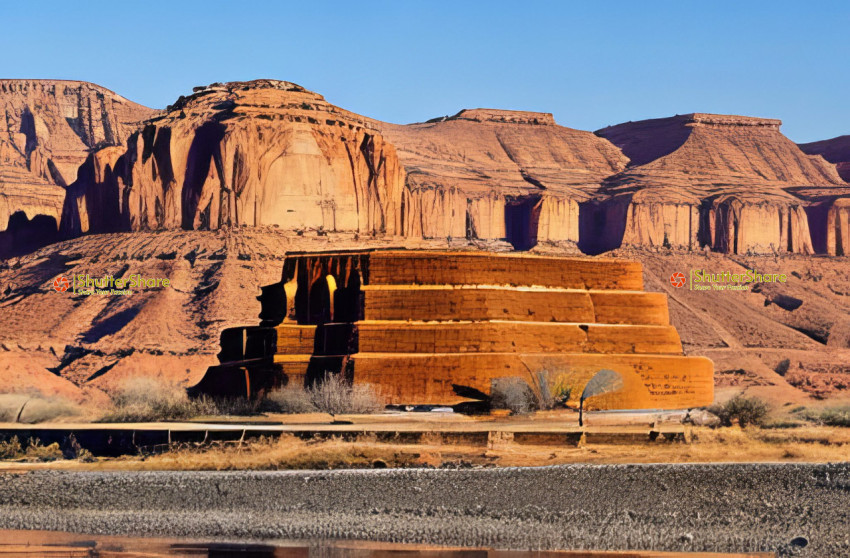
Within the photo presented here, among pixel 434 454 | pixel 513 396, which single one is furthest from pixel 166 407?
pixel 434 454

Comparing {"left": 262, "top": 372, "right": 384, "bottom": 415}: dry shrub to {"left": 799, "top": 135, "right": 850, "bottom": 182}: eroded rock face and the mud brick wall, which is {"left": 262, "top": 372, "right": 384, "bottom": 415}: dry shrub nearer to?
the mud brick wall

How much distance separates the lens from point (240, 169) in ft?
350

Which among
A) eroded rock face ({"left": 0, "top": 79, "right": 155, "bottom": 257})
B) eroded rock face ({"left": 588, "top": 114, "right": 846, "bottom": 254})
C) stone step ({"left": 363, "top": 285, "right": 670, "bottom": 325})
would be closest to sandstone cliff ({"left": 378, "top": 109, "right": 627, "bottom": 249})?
eroded rock face ({"left": 588, "top": 114, "right": 846, "bottom": 254})

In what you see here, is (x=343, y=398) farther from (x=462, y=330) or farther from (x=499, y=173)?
(x=499, y=173)

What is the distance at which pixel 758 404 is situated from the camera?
55.6 metres

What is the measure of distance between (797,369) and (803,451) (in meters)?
59.1

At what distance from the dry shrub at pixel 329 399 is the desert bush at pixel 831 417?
15070 millimetres

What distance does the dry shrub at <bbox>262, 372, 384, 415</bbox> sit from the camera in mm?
54031

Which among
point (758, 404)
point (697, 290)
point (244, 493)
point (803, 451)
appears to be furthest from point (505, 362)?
point (697, 290)

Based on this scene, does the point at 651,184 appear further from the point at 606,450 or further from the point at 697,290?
the point at 606,450

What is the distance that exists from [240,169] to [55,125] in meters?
83.5

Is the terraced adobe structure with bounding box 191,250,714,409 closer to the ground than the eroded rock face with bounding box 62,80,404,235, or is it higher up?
closer to the ground

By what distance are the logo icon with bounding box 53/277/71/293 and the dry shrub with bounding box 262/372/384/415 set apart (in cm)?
4724
